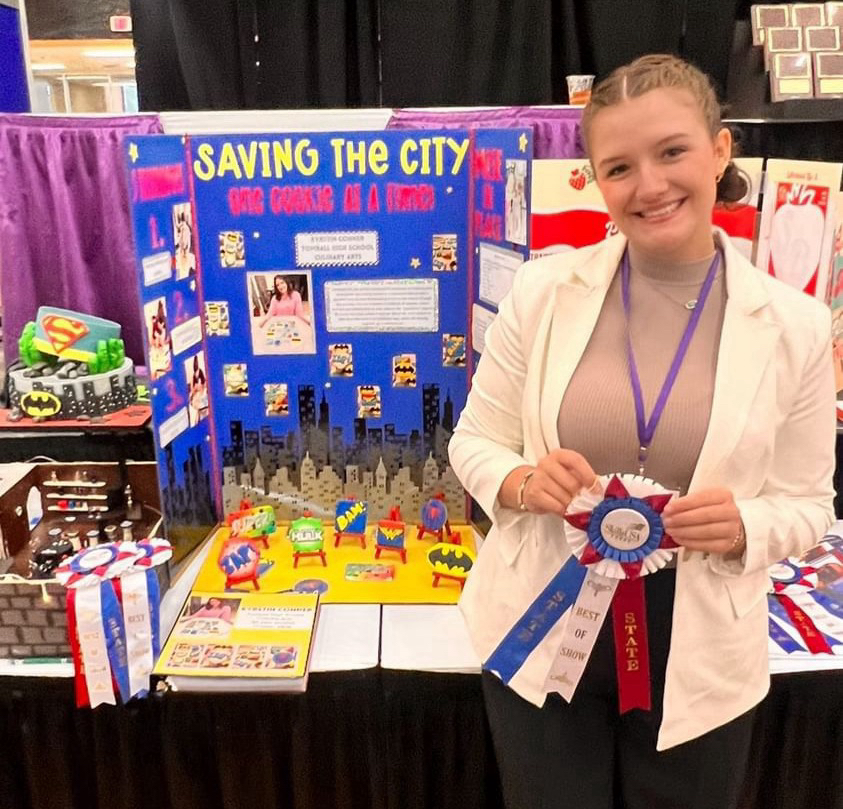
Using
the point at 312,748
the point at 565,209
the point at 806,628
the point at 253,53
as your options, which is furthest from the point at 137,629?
the point at 253,53

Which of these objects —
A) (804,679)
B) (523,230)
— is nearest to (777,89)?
(523,230)

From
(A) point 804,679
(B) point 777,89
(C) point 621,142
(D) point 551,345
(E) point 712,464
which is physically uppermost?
(B) point 777,89

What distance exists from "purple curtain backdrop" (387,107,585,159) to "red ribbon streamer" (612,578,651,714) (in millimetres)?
1250

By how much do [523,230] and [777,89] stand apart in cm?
91

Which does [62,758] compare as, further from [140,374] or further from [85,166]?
[85,166]

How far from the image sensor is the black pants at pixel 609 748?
1.03 meters

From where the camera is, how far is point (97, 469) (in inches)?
65.5

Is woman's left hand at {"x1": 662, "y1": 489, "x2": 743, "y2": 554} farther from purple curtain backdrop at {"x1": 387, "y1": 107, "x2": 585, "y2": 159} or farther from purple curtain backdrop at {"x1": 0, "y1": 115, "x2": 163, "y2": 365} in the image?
purple curtain backdrop at {"x1": 0, "y1": 115, "x2": 163, "y2": 365}

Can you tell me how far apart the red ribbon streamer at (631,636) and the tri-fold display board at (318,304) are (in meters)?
0.71

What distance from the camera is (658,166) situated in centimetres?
92

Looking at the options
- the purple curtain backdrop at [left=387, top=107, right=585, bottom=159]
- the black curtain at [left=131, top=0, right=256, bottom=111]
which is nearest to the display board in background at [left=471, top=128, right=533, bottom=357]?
the purple curtain backdrop at [left=387, top=107, right=585, bottom=159]

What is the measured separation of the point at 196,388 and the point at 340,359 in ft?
1.06

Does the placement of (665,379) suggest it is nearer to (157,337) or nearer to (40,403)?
(157,337)

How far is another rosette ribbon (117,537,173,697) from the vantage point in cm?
132
